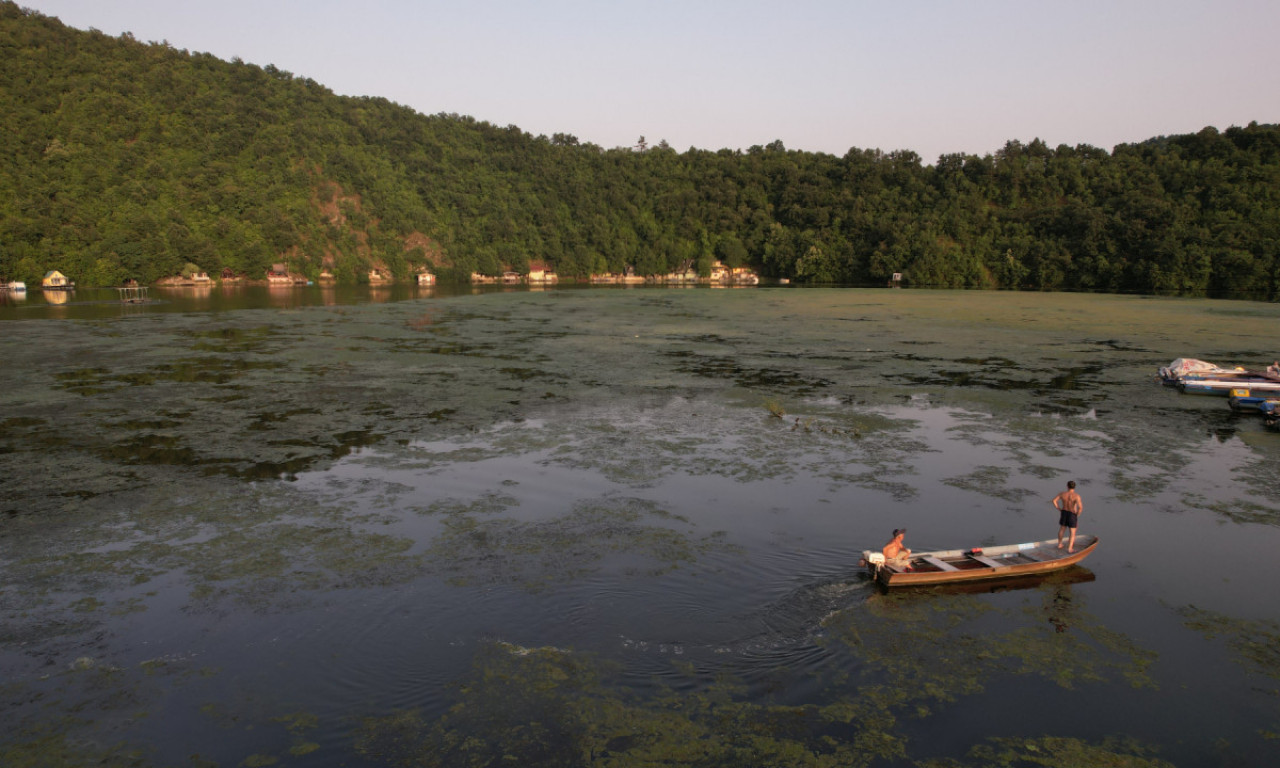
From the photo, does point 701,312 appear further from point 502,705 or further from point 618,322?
point 502,705

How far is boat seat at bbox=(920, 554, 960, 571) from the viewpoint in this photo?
10.9 metres

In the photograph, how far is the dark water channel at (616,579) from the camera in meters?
7.73

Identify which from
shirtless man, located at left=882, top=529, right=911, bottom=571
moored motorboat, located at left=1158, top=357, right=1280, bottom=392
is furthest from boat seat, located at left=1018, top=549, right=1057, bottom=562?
moored motorboat, located at left=1158, top=357, right=1280, bottom=392

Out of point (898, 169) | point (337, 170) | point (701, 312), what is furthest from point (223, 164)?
point (898, 169)

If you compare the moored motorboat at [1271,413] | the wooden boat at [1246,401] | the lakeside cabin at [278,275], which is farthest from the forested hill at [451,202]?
the moored motorboat at [1271,413]

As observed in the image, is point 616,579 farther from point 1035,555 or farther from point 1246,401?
point 1246,401

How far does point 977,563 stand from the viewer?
11.2 metres

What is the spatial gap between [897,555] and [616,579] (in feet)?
13.9

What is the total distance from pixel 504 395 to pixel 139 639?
16.2 m

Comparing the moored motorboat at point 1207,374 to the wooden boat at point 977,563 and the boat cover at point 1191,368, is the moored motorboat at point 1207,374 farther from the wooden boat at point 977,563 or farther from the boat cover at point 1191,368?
the wooden boat at point 977,563

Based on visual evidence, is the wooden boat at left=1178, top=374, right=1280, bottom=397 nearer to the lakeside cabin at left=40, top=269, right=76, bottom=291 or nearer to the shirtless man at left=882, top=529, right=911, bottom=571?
the shirtless man at left=882, top=529, right=911, bottom=571

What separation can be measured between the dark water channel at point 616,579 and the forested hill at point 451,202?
10152 cm

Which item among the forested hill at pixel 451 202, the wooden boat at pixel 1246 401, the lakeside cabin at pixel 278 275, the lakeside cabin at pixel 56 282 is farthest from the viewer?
the lakeside cabin at pixel 278 275

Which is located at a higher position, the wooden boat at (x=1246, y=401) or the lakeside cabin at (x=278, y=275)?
the lakeside cabin at (x=278, y=275)
